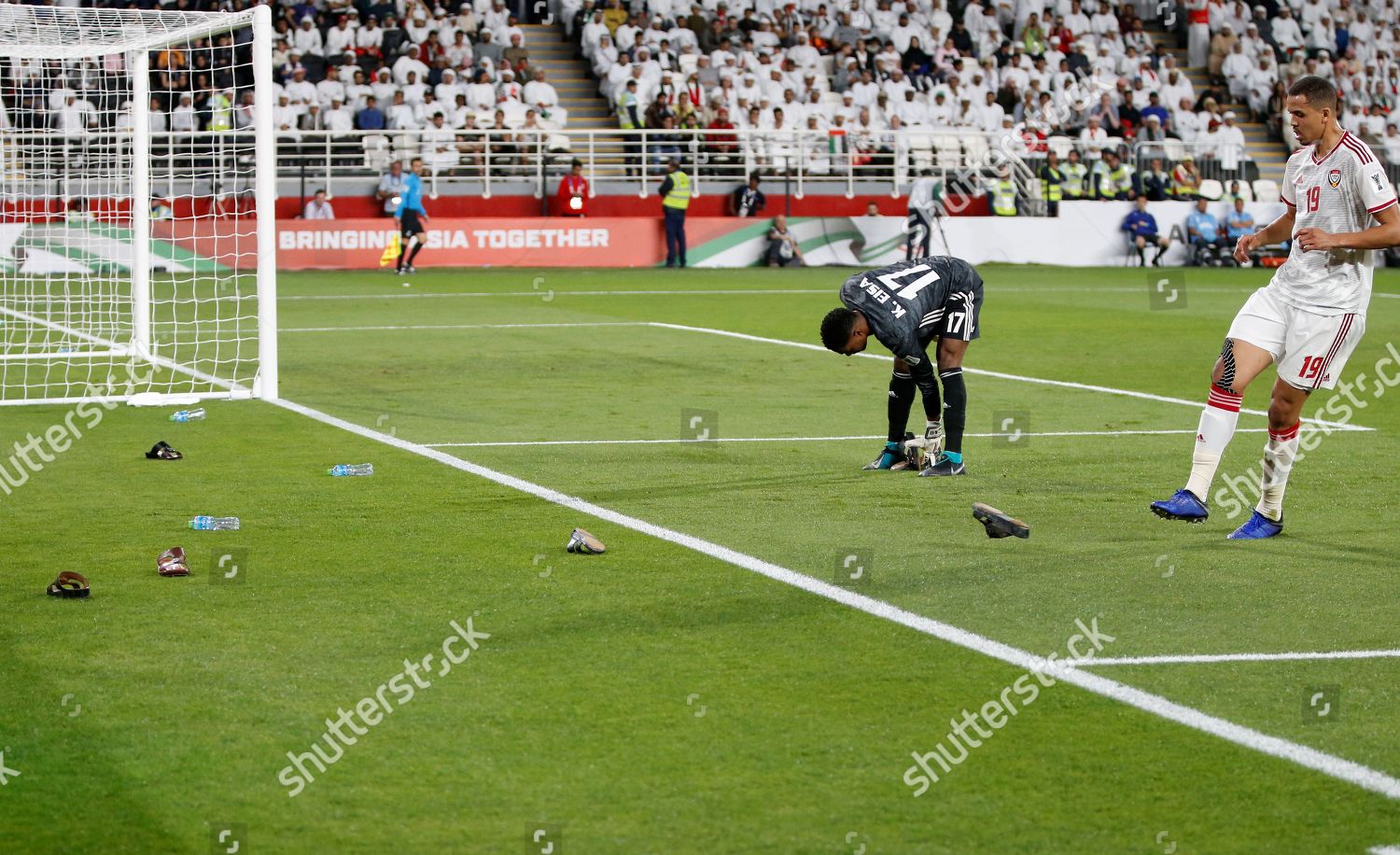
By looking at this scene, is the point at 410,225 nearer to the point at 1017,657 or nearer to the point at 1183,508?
the point at 1183,508

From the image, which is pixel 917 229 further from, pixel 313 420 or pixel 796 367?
pixel 313 420

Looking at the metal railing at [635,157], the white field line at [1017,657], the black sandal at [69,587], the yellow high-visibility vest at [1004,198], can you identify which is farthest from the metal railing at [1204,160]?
the black sandal at [69,587]

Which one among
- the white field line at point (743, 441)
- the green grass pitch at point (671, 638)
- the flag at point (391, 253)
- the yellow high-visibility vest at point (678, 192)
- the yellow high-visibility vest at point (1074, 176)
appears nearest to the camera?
the green grass pitch at point (671, 638)

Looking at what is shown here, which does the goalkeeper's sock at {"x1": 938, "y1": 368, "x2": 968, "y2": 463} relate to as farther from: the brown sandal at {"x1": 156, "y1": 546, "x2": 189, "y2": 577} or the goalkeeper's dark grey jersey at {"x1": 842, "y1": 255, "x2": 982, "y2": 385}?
the brown sandal at {"x1": 156, "y1": 546, "x2": 189, "y2": 577}

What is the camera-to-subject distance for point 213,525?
8.00 metres

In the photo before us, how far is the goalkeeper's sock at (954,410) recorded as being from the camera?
31.8 feet

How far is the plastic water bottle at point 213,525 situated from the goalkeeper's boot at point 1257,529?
441 centimetres

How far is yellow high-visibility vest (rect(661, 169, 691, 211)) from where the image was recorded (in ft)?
106

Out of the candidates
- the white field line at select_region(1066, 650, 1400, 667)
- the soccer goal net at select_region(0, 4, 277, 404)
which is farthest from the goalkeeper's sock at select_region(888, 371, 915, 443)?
the soccer goal net at select_region(0, 4, 277, 404)

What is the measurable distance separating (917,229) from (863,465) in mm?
22979

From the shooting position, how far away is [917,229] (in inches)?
1282

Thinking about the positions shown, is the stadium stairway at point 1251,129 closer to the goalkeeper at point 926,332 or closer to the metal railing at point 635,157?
the metal railing at point 635,157

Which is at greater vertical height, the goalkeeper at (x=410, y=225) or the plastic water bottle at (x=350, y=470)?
the goalkeeper at (x=410, y=225)

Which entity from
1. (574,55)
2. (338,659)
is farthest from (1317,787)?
(574,55)
